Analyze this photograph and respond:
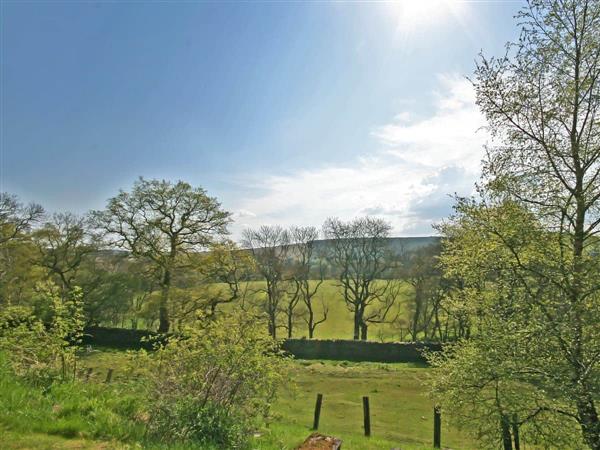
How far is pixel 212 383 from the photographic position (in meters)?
6.00

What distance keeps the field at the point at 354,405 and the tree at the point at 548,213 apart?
4519mm

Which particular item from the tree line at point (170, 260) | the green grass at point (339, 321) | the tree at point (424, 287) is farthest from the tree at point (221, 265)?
the tree at point (424, 287)

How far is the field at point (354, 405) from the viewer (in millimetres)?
10375

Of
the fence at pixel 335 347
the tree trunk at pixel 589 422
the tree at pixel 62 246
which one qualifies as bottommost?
the fence at pixel 335 347

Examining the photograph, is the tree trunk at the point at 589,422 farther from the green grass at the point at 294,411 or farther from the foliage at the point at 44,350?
the foliage at the point at 44,350

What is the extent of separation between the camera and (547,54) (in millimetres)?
9578

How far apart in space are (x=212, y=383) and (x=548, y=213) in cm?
873

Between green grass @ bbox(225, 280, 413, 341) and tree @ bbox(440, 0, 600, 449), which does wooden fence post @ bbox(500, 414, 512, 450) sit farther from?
green grass @ bbox(225, 280, 413, 341)

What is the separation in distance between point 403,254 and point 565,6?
132 ft

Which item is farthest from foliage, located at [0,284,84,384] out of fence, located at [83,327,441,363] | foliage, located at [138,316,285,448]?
fence, located at [83,327,441,363]

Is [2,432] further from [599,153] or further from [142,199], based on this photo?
[142,199]

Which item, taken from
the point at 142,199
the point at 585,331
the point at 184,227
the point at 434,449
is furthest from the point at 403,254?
the point at 585,331

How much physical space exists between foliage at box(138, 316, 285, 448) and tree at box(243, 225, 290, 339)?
33099 mm

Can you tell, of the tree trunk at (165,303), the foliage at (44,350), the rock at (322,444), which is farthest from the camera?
the tree trunk at (165,303)
